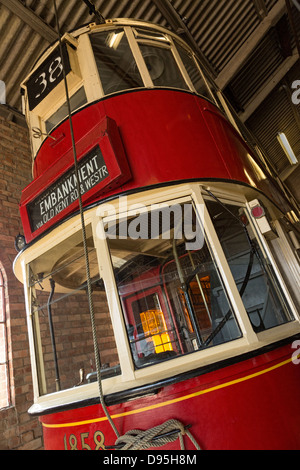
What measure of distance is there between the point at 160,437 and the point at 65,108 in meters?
2.94

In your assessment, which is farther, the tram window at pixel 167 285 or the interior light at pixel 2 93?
the interior light at pixel 2 93

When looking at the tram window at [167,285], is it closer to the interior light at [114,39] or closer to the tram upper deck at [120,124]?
the tram upper deck at [120,124]

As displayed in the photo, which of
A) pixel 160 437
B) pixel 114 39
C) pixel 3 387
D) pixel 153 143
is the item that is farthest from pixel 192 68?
pixel 3 387

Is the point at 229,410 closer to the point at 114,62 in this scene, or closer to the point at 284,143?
the point at 114,62

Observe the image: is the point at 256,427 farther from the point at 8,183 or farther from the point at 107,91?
the point at 8,183

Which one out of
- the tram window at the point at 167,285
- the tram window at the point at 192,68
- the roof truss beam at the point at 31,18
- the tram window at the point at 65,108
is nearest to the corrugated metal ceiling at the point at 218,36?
the roof truss beam at the point at 31,18

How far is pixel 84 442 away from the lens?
191cm

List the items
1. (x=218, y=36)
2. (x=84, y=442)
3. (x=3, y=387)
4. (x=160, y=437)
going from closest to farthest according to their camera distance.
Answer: (x=160, y=437) < (x=84, y=442) < (x=3, y=387) < (x=218, y=36)

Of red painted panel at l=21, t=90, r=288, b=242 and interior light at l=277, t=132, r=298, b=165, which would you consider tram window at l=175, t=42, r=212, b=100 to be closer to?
red painted panel at l=21, t=90, r=288, b=242

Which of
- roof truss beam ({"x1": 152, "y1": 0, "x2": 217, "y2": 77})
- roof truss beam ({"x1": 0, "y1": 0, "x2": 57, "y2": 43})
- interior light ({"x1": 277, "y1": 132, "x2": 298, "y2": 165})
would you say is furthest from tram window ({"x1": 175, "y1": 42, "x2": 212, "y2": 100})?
interior light ({"x1": 277, "y1": 132, "x2": 298, "y2": 165})

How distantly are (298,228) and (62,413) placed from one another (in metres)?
3.87

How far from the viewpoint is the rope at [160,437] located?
160 cm

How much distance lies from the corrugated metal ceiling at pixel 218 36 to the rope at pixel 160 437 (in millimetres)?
4729

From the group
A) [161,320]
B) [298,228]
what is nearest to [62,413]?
[161,320]
